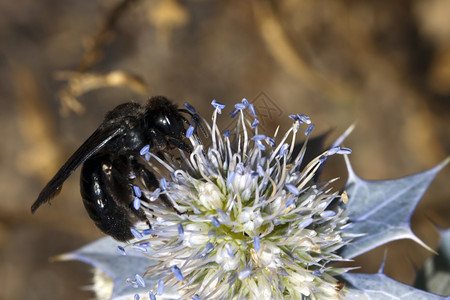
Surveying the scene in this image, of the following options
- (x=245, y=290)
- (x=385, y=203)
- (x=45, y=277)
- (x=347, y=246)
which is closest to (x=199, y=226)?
(x=245, y=290)

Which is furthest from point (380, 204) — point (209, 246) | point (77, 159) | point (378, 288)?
point (77, 159)

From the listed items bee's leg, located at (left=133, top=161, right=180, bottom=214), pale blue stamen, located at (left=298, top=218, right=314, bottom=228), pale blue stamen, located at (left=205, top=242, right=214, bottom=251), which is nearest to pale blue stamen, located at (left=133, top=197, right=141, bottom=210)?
bee's leg, located at (left=133, top=161, right=180, bottom=214)

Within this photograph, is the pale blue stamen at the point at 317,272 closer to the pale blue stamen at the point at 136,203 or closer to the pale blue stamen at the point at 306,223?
the pale blue stamen at the point at 306,223

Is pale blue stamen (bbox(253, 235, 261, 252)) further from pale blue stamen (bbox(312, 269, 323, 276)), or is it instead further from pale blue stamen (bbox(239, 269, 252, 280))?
pale blue stamen (bbox(312, 269, 323, 276))

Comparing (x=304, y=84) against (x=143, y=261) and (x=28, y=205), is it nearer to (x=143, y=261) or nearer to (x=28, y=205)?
(x=143, y=261)

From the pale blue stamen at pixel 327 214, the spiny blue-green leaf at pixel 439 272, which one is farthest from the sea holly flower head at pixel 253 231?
the spiny blue-green leaf at pixel 439 272

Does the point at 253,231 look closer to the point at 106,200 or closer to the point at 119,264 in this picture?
the point at 106,200
